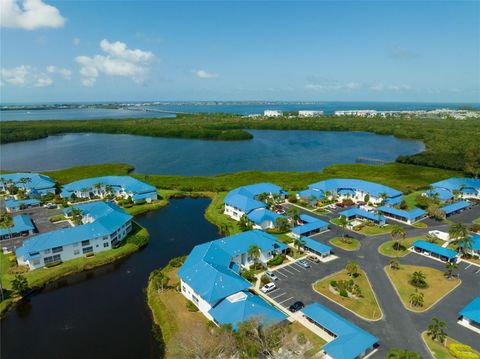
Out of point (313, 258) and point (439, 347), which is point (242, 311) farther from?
point (439, 347)

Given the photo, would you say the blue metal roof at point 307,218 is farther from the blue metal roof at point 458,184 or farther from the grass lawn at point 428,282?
the blue metal roof at point 458,184

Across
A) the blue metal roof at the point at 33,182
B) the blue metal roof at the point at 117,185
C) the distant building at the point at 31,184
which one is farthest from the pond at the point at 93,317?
the blue metal roof at the point at 33,182

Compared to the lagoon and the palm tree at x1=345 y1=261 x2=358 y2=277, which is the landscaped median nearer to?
the palm tree at x1=345 y1=261 x2=358 y2=277

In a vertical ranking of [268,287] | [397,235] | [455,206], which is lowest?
[268,287]

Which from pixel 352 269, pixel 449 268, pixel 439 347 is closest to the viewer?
pixel 439 347

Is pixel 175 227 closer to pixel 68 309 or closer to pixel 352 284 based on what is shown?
pixel 68 309

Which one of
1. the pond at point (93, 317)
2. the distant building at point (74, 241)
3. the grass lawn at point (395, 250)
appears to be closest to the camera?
the pond at point (93, 317)

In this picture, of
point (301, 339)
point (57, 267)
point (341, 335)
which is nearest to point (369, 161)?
point (341, 335)
